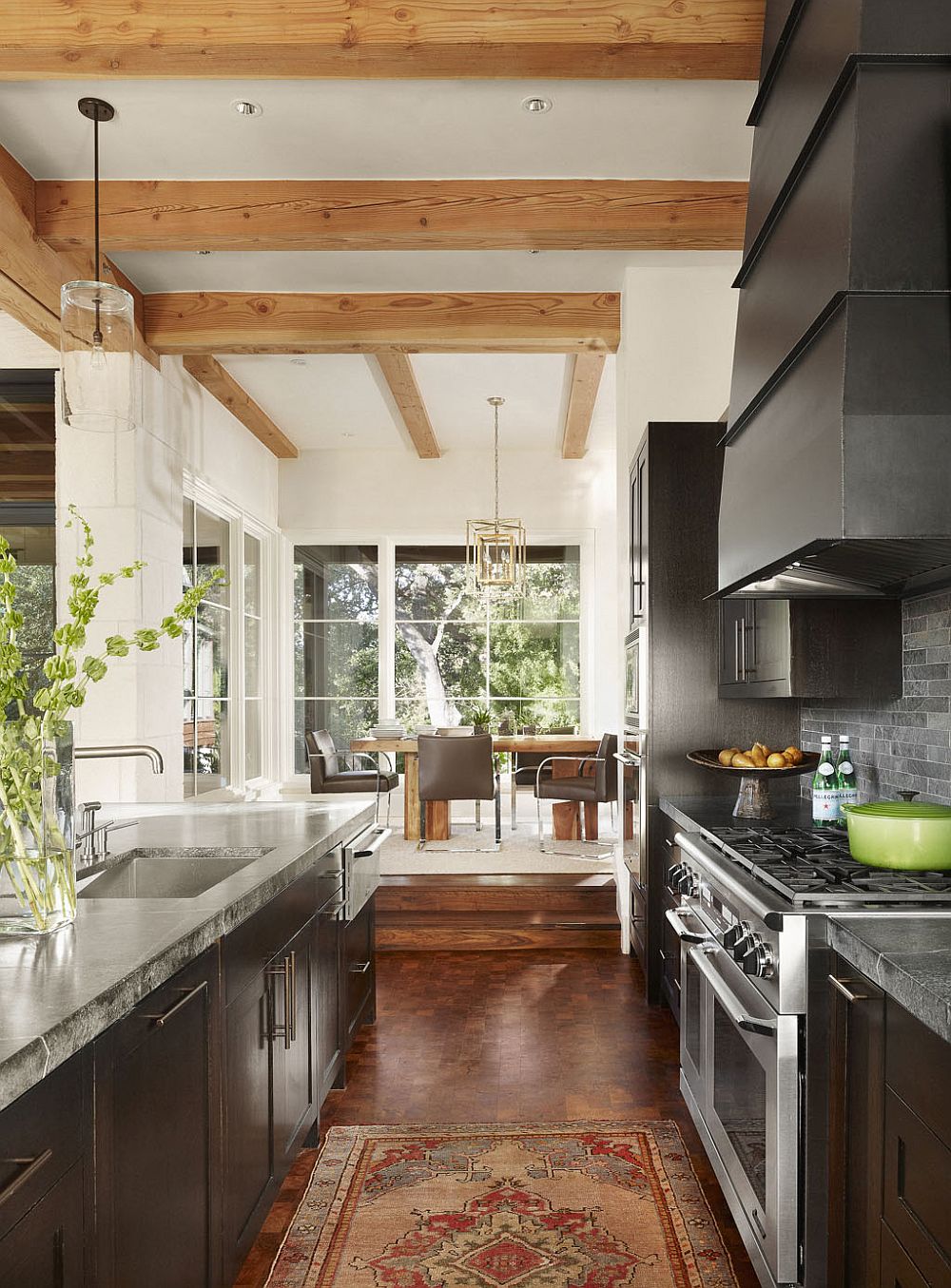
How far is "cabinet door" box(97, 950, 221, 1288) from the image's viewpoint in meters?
1.39

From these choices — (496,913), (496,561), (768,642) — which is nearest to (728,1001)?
(768,642)

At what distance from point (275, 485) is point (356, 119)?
527cm

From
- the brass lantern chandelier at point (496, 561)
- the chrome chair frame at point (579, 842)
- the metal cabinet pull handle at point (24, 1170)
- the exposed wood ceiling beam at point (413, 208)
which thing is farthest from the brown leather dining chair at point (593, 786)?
the metal cabinet pull handle at point (24, 1170)

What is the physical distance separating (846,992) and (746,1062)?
1.68 ft

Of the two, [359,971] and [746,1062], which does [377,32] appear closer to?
[746,1062]

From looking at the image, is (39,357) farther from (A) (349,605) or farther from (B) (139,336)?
(A) (349,605)

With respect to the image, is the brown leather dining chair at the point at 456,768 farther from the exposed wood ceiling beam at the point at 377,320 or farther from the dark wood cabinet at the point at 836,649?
the dark wood cabinet at the point at 836,649

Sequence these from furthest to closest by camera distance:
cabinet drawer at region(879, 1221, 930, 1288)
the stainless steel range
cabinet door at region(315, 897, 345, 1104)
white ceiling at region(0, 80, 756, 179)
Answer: white ceiling at region(0, 80, 756, 179), cabinet door at region(315, 897, 345, 1104), the stainless steel range, cabinet drawer at region(879, 1221, 930, 1288)

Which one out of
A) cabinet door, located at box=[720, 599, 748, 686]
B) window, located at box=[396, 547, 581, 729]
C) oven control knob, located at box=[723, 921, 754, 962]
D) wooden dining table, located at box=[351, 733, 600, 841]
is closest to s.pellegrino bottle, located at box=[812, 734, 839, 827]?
cabinet door, located at box=[720, 599, 748, 686]

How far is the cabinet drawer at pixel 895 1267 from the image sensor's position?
55.5 inches

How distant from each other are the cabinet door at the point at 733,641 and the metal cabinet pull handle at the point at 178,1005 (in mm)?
2371

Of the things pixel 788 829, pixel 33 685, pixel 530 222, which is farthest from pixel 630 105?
pixel 33 685

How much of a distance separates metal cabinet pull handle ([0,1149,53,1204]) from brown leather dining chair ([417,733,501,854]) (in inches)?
196

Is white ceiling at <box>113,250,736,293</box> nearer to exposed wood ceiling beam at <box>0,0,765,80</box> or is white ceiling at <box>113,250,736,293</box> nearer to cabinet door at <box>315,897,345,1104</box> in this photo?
exposed wood ceiling beam at <box>0,0,765,80</box>
